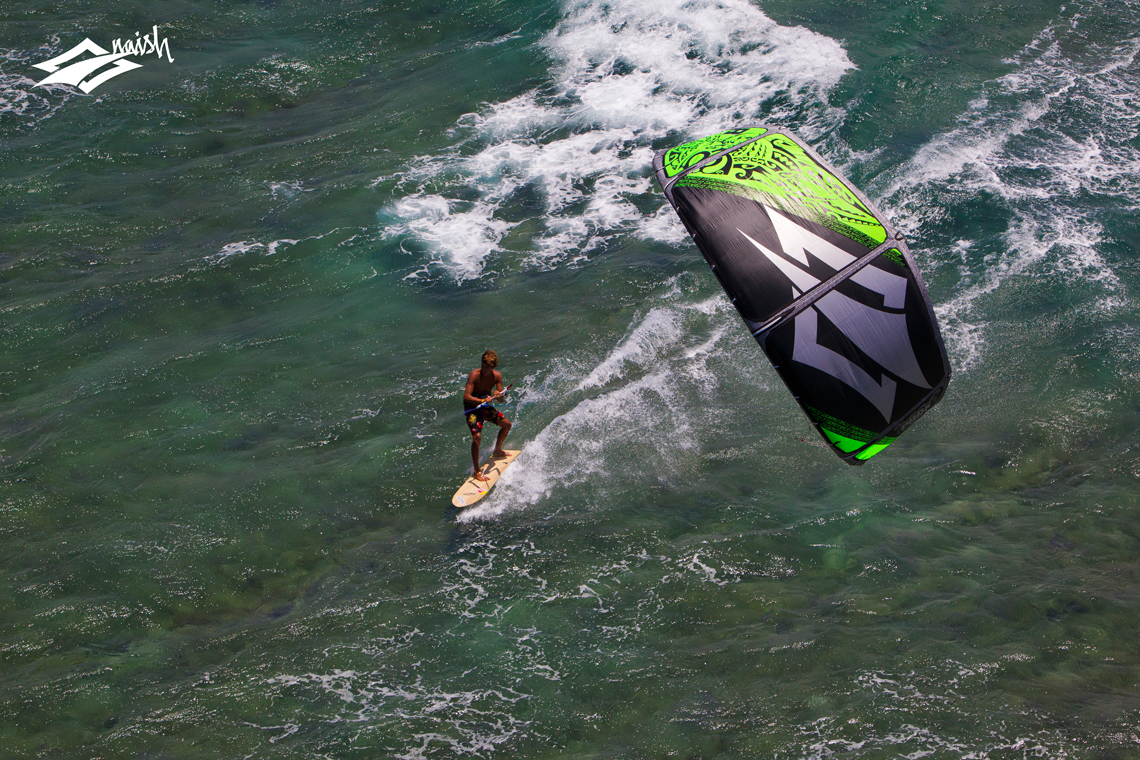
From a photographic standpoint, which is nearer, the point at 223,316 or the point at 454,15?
the point at 223,316

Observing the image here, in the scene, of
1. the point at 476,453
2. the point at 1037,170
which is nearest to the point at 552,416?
the point at 476,453

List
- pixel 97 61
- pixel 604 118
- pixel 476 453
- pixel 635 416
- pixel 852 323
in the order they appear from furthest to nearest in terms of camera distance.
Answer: pixel 97 61 → pixel 604 118 → pixel 635 416 → pixel 476 453 → pixel 852 323

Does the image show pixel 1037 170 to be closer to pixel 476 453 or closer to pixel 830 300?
pixel 830 300

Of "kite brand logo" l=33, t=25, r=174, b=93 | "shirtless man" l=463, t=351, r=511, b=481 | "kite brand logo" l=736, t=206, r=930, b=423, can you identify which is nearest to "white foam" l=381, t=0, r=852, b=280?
"shirtless man" l=463, t=351, r=511, b=481

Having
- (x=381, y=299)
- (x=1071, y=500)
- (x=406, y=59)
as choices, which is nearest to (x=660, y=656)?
(x=1071, y=500)

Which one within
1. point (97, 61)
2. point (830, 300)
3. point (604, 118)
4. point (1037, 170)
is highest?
point (97, 61)

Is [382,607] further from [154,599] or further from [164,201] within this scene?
[164,201]
